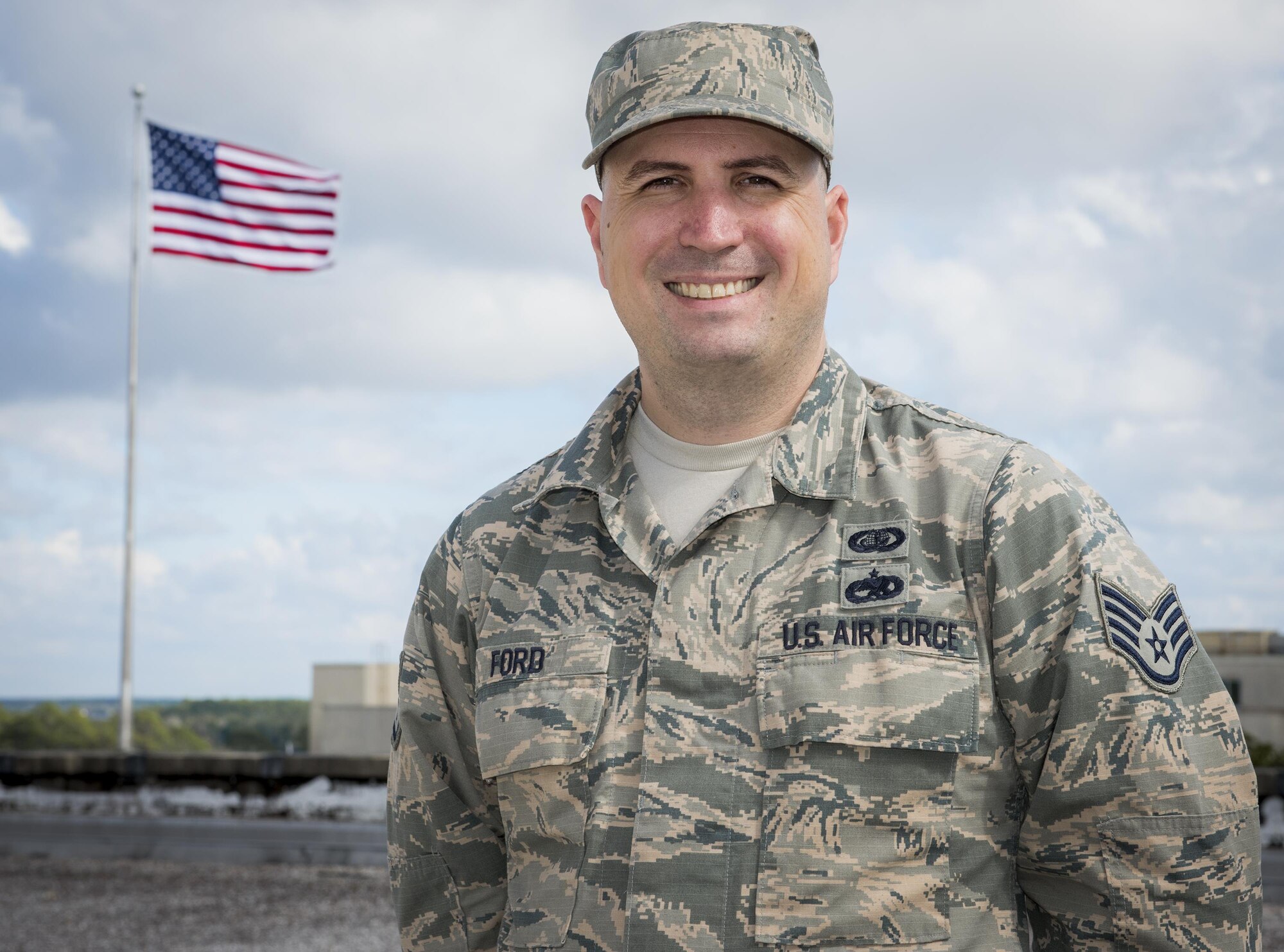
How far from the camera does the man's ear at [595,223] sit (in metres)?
2.26

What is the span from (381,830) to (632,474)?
7.62 meters

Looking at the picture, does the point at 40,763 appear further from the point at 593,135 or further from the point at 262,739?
the point at 593,135

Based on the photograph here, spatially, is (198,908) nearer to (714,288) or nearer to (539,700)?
(539,700)

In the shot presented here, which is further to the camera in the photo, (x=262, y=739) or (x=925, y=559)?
(x=262, y=739)

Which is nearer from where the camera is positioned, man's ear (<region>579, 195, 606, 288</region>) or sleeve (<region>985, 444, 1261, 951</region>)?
sleeve (<region>985, 444, 1261, 951</region>)

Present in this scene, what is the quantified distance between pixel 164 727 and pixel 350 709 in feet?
39.0

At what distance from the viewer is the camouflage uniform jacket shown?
1789mm

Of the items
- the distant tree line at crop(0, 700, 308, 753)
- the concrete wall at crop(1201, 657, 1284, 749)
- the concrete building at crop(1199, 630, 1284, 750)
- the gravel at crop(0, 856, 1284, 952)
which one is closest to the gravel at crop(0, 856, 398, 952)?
the gravel at crop(0, 856, 1284, 952)

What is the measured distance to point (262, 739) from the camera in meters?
19.4

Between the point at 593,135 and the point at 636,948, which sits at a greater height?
the point at 593,135

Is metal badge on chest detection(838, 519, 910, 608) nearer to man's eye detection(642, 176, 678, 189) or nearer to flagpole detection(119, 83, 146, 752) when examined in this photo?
man's eye detection(642, 176, 678, 189)

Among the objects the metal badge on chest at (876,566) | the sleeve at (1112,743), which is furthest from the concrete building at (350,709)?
the sleeve at (1112,743)

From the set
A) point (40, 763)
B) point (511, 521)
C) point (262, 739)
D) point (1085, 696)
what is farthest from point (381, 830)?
point (262, 739)

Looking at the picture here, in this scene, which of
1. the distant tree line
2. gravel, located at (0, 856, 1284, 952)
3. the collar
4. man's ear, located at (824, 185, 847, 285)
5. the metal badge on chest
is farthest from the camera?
the distant tree line
